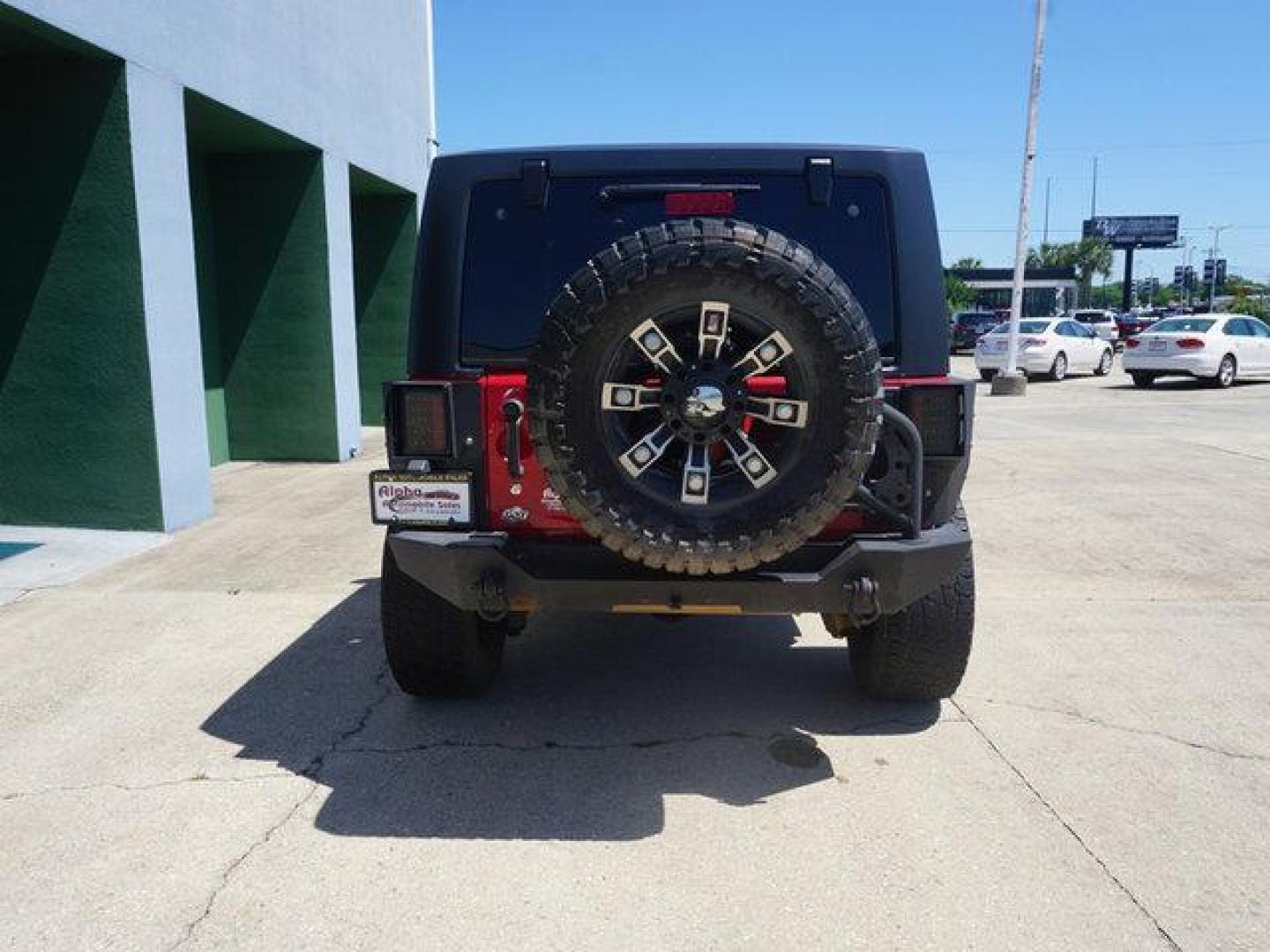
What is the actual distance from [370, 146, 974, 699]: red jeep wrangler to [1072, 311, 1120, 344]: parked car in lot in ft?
94.7

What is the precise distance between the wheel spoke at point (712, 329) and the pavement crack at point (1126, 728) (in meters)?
2.21

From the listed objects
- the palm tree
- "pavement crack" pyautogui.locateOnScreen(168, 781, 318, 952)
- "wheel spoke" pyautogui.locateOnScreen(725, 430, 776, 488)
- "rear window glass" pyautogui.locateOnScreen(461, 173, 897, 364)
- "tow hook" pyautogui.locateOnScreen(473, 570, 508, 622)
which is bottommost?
"pavement crack" pyautogui.locateOnScreen(168, 781, 318, 952)

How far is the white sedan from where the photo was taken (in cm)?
2208

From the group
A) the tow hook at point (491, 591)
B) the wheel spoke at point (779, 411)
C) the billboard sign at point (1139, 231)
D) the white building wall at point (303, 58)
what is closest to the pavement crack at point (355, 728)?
the tow hook at point (491, 591)

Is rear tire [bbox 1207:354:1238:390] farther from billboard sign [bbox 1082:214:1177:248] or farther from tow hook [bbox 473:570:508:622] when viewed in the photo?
billboard sign [bbox 1082:214:1177:248]

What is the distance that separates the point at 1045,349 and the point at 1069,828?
69.3 feet

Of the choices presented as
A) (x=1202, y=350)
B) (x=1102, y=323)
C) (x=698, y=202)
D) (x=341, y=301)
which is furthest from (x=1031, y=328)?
(x=698, y=202)

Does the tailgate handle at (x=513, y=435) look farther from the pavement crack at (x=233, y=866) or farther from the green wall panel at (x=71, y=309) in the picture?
the green wall panel at (x=71, y=309)

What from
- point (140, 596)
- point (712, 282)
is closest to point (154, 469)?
point (140, 596)

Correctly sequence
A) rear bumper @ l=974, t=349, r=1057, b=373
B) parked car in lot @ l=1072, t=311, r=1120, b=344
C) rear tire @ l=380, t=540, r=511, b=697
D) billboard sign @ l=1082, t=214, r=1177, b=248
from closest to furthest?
rear tire @ l=380, t=540, r=511, b=697, rear bumper @ l=974, t=349, r=1057, b=373, parked car in lot @ l=1072, t=311, r=1120, b=344, billboard sign @ l=1082, t=214, r=1177, b=248

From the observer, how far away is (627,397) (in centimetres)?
279

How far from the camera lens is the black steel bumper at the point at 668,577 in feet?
9.89

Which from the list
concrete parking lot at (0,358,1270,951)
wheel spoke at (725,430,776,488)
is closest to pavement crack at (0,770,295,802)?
concrete parking lot at (0,358,1270,951)

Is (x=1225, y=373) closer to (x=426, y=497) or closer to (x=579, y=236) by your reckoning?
(x=579, y=236)
